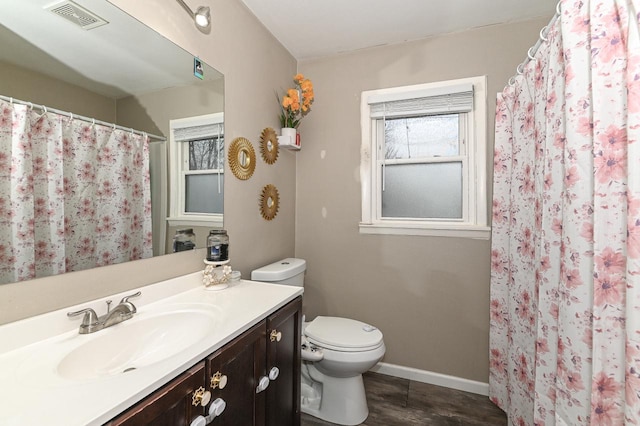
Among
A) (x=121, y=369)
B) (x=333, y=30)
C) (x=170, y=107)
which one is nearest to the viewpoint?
(x=121, y=369)

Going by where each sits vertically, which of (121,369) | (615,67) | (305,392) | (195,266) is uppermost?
(615,67)

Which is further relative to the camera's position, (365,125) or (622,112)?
(365,125)

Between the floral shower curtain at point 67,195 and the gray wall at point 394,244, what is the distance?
1.34 m

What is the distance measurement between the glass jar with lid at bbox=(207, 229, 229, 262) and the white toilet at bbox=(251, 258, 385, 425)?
0.33 m

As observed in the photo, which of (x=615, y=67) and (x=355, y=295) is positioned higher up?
(x=615, y=67)

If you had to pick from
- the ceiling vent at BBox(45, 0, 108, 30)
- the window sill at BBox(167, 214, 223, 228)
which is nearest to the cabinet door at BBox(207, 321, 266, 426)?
the window sill at BBox(167, 214, 223, 228)

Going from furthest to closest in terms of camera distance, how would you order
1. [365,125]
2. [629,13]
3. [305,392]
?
[365,125]
[305,392]
[629,13]

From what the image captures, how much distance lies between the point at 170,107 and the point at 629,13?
5.38 ft

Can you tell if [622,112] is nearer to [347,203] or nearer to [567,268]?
[567,268]

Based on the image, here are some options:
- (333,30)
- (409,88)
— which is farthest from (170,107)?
(409,88)

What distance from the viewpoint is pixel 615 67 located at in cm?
84

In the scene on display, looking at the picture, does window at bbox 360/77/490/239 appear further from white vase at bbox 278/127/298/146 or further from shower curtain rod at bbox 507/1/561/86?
white vase at bbox 278/127/298/146

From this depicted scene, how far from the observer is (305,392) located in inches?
72.3

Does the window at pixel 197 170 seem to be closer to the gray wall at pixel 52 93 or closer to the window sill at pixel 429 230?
the gray wall at pixel 52 93
